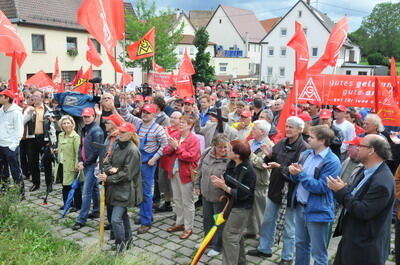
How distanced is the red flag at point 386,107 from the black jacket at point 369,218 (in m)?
4.21

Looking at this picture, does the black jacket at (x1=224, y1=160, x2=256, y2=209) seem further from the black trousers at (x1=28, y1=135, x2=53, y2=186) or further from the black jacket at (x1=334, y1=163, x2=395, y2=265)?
the black trousers at (x1=28, y1=135, x2=53, y2=186)

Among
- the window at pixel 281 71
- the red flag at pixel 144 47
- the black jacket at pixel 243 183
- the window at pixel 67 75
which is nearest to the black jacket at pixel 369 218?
the black jacket at pixel 243 183

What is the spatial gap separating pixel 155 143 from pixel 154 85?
7.14 metres

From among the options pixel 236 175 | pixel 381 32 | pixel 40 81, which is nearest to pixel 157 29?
pixel 40 81

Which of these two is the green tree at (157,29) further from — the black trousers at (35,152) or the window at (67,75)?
the black trousers at (35,152)

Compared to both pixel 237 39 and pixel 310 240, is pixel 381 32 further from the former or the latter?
pixel 310 240

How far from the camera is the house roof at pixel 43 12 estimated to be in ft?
86.9

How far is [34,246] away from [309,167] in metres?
3.35

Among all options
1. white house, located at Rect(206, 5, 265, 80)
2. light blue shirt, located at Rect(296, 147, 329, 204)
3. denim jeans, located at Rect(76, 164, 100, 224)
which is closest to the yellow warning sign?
denim jeans, located at Rect(76, 164, 100, 224)

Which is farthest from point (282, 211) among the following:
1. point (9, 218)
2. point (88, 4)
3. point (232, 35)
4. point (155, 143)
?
point (232, 35)

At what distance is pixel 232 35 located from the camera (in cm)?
6350

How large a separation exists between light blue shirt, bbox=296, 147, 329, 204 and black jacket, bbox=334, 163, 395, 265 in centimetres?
57

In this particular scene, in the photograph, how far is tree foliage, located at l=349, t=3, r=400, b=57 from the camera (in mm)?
83375

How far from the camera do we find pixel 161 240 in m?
5.78
